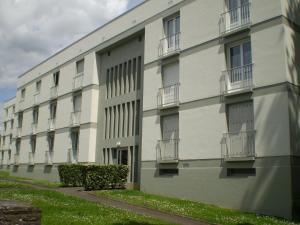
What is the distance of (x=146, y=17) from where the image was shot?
76.1ft

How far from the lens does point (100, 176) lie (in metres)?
21.0

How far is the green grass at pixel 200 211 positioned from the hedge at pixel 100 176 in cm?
206

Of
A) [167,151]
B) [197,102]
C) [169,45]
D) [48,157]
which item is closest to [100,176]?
[167,151]

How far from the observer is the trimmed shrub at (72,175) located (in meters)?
22.5

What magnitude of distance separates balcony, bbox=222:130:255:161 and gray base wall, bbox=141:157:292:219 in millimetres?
298

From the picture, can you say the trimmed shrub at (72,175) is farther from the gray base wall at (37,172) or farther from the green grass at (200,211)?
the gray base wall at (37,172)

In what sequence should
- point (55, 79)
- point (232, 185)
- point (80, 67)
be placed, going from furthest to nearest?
1. point (55, 79)
2. point (80, 67)
3. point (232, 185)

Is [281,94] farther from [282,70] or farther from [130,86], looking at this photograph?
[130,86]

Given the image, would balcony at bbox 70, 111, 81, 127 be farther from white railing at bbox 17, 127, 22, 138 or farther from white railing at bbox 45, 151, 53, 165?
white railing at bbox 17, 127, 22, 138

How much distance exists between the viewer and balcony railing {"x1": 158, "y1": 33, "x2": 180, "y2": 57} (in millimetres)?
20766

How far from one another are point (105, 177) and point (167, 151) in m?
3.98

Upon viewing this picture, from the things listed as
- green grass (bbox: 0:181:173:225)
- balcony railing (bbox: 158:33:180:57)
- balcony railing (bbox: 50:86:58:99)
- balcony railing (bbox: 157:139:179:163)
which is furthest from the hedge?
balcony railing (bbox: 50:86:58:99)

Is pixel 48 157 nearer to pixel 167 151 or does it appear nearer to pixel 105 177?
pixel 105 177

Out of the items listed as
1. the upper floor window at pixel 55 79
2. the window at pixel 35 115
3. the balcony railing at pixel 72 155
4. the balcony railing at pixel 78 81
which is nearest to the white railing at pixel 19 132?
the window at pixel 35 115
